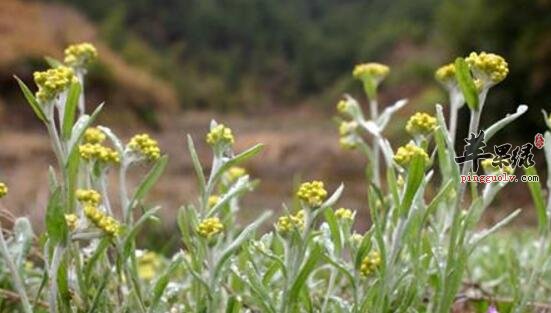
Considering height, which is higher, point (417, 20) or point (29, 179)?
point (417, 20)

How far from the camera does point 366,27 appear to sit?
19938 millimetres

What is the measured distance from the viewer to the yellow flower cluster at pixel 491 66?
2.12 feet

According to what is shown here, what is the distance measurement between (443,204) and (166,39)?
18.4 metres

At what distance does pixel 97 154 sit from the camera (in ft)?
2.30

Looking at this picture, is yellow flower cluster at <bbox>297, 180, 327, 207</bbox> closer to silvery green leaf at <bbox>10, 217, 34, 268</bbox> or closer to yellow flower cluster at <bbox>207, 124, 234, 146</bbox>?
yellow flower cluster at <bbox>207, 124, 234, 146</bbox>

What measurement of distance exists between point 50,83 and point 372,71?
0.44 metres

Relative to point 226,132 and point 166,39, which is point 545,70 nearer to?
point 226,132

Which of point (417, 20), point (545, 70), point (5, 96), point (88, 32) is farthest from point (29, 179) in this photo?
point (417, 20)

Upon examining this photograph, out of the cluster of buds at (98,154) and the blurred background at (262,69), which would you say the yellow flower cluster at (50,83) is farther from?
the blurred background at (262,69)

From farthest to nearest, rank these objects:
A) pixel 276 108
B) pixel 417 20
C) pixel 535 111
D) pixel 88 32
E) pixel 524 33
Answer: pixel 276 108, pixel 417 20, pixel 88 32, pixel 524 33, pixel 535 111

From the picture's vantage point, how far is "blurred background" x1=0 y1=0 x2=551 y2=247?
7.50m

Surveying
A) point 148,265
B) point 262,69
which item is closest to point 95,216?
point 148,265

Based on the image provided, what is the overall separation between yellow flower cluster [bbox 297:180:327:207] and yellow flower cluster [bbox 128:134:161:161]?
0.14m

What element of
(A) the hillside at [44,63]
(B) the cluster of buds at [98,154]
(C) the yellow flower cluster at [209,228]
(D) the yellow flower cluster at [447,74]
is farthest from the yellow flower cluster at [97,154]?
(A) the hillside at [44,63]
